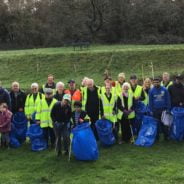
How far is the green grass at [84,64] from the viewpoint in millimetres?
27859

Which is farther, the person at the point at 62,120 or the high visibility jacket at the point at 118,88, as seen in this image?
the high visibility jacket at the point at 118,88

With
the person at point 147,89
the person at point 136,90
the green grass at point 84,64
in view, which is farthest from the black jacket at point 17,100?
the green grass at point 84,64

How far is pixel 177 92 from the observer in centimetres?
1141

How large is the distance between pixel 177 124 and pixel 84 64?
18794 mm

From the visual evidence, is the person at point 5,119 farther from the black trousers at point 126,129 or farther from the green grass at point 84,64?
the green grass at point 84,64

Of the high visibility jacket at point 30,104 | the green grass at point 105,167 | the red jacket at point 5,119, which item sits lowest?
the green grass at point 105,167

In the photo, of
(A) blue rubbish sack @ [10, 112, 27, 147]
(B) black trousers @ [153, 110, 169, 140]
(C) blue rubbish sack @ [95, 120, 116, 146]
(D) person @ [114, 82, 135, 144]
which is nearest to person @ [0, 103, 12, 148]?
(A) blue rubbish sack @ [10, 112, 27, 147]

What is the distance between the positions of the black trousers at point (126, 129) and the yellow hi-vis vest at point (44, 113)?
2.00 meters

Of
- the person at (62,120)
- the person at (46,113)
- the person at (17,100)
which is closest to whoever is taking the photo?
the person at (62,120)

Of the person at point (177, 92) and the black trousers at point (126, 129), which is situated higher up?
the person at point (177, 92)

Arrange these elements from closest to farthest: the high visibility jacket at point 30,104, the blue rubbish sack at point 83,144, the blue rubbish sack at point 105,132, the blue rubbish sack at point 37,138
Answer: the blue rubbish sack at point 83,144
the blue rubbish sack at point 105,132
the blue rubbish sack at point 37,138
the high visibility jacket at point 30,104

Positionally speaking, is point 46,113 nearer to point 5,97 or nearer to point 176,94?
point 5,97

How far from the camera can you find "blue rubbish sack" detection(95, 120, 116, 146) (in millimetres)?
10859

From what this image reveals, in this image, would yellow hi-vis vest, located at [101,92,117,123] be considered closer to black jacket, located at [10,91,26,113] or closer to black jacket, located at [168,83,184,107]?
black jacket, located at [168,83,184,107]
